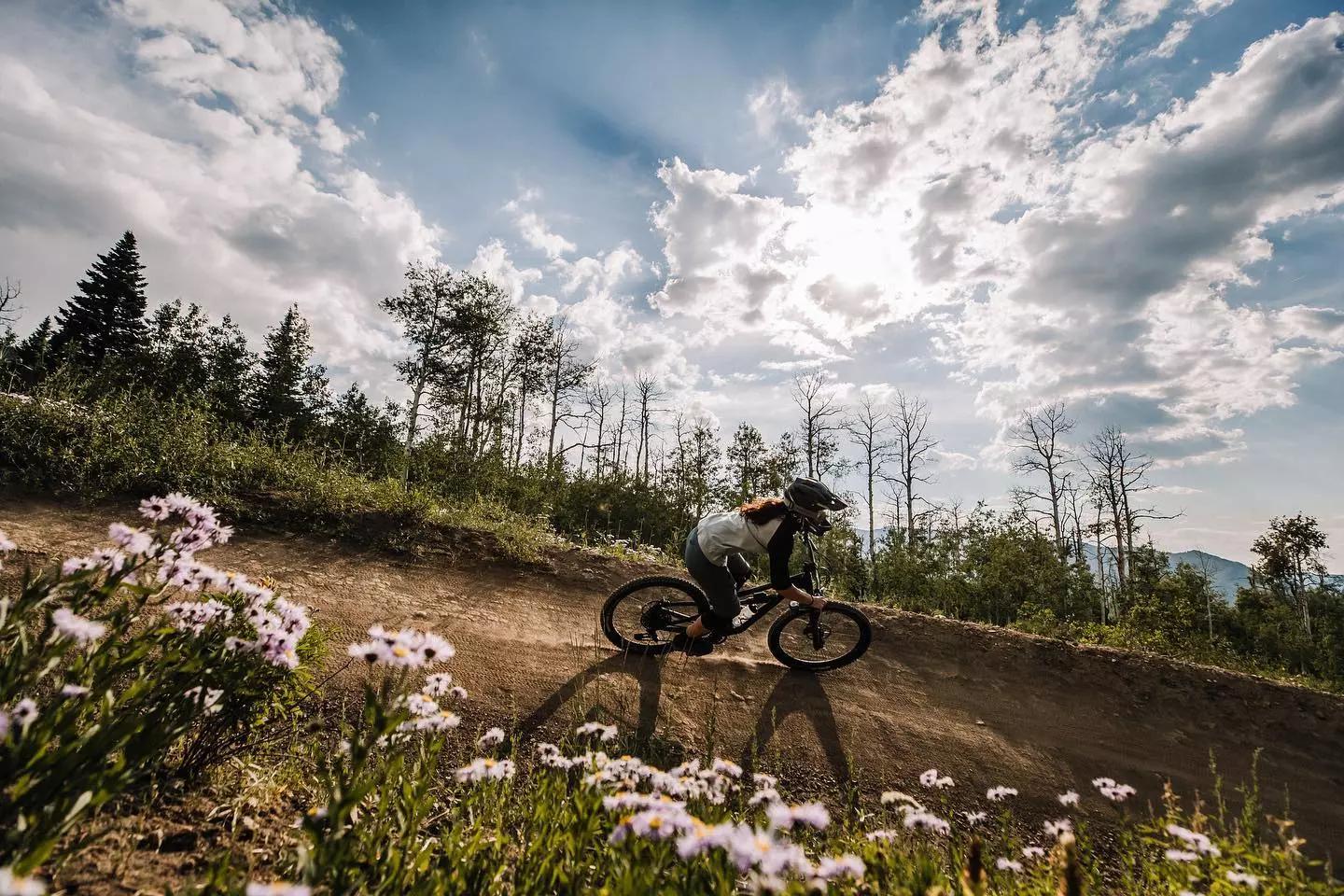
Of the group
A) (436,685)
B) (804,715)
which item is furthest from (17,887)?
(804,715)

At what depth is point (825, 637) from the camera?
7.09 m

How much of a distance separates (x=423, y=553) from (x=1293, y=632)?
4700 centimetres

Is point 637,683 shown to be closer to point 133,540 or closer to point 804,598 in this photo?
point 804,598

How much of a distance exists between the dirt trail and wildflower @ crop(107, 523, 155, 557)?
318 centimetres

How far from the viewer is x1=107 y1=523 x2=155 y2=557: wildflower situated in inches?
90.0

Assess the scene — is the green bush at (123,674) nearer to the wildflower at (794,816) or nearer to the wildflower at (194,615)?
the wildflower at (194,615)

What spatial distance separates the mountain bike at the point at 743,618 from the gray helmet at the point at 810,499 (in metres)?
0.35

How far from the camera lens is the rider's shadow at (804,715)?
17.2ft

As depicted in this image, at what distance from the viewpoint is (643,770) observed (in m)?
2.80

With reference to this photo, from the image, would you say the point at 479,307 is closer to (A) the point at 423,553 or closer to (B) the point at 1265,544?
(A) the point at 423,553

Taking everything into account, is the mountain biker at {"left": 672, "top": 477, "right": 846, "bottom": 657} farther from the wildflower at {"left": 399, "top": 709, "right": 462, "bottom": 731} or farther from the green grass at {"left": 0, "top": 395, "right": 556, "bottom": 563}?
the wildflower at {"left": 399, "top": 709, "right": 462, "bottom": 731}

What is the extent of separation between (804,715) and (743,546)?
1.91m

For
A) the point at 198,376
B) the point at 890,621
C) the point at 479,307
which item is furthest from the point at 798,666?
the point at 198,376

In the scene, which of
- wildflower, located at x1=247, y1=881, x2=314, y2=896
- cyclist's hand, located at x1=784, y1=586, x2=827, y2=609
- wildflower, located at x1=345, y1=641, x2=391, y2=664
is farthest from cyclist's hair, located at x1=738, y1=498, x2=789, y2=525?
wildflower, located at x1=247, y1=881, x2=314, y2=896
